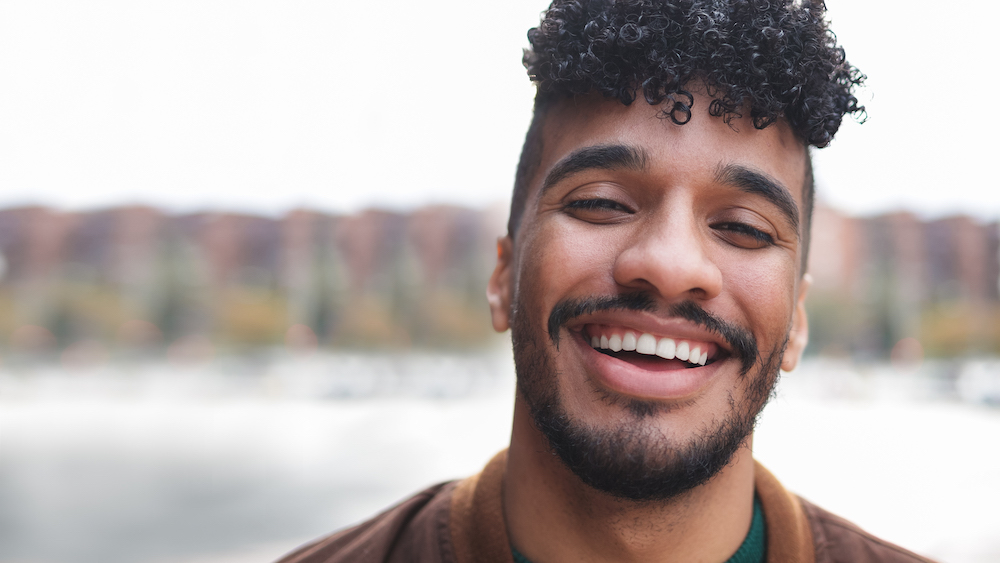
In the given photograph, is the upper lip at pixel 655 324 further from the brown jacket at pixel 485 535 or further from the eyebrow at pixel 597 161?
the brown jacket at pixel 485 535

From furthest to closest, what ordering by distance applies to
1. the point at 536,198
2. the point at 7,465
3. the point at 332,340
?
the point at 332,340, the point at 7,465, the point at 536,198

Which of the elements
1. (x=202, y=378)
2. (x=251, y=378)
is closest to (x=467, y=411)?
(x=251, y=378)

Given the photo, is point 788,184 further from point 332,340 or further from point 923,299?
point 923,299

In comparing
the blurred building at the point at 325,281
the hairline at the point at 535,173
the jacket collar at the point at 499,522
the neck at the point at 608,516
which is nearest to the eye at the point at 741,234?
the hairline at the point at 535,173

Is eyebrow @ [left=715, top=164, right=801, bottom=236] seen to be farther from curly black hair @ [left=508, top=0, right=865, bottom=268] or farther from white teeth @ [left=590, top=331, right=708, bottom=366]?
white teeth @ [left=590, top=331, right=708, bottom=366]

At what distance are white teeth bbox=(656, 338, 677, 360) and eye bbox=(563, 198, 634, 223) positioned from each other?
294mm

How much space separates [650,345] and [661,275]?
16cm

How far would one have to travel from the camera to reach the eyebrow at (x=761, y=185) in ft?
4.75

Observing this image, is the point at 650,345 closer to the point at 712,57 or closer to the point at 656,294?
the point at 656,294

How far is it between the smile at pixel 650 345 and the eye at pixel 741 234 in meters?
0.24

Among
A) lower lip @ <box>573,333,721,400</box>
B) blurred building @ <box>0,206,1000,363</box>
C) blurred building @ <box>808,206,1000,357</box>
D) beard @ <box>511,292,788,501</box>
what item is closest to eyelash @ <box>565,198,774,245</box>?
beard @ <box>511,292,788,501</box>

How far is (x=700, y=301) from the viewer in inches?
55.3

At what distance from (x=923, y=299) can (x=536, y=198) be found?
80.2ft

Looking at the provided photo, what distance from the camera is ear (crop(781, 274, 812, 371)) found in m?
1.71
